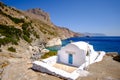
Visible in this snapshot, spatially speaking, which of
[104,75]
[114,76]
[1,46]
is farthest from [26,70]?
[1,46]

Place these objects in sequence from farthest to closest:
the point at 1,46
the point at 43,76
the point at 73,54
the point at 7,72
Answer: the point at 1,46 → the point at 73,54 → the point at 7,72 → the point at 43,76

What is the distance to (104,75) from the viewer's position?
15.2 m

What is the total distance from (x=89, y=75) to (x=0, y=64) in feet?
44.6

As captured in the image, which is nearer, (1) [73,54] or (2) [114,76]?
(2) [114,76]

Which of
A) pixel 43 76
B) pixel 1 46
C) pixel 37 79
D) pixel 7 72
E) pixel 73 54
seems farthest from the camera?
pixel 1 46

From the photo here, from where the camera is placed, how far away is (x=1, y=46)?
2964 cm

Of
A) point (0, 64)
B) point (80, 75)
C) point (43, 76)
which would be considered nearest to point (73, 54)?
point (80, 75)

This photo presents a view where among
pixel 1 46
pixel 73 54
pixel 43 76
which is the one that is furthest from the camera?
pixel 1 46

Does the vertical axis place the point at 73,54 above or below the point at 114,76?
above

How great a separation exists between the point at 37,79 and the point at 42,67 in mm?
2453

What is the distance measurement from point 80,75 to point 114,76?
4187 millimetres

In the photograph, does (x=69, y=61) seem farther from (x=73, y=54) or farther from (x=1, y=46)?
(x=1, y=46)

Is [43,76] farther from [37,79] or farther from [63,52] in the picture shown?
[63,52]

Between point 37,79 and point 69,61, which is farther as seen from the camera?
point 69,61
